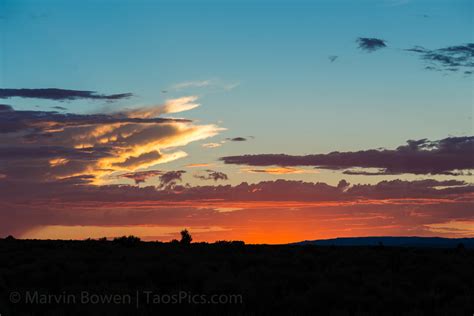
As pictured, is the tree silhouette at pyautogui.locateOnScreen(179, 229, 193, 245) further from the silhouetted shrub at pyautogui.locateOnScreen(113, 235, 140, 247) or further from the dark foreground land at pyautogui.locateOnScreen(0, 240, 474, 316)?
the dark foreground land at pyautogui.locateOnScreen(0, 240, 474, 316)

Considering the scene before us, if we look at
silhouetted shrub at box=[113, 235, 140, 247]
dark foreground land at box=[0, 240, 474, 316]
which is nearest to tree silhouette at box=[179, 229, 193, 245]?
silhouetted shrub at box=[113, 235, 140, 247]

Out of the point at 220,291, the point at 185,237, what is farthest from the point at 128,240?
the point at 220,291

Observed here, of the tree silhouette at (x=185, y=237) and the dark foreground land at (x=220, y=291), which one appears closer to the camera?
the dark foreground land at (x=220, y=291)

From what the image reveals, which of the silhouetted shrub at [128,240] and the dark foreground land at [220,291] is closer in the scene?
the dark foreground land at [220,291]

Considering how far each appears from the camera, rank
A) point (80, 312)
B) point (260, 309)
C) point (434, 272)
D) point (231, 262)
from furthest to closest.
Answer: point (231, 262)
point (434, 272)
point (260, 309)
point (80, 312)

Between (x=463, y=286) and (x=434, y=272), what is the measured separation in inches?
177

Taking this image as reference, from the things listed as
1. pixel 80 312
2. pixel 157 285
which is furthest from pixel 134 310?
pixel 157 285

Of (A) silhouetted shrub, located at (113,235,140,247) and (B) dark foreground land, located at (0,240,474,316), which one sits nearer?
(B) dark foreground land, located at (0,240,474,316)

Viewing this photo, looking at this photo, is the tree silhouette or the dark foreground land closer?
the dark foreground land

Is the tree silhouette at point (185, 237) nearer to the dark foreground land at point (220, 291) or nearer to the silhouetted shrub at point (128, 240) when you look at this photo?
the silhouetted shrub at point (128, 240)

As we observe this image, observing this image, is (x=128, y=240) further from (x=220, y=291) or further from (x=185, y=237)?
(x=220, y=291)

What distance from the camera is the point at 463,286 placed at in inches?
784

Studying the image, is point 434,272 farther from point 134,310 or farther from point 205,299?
point 134,310

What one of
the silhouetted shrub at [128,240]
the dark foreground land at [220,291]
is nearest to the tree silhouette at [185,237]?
the silhouetted shrub at [128,240]
